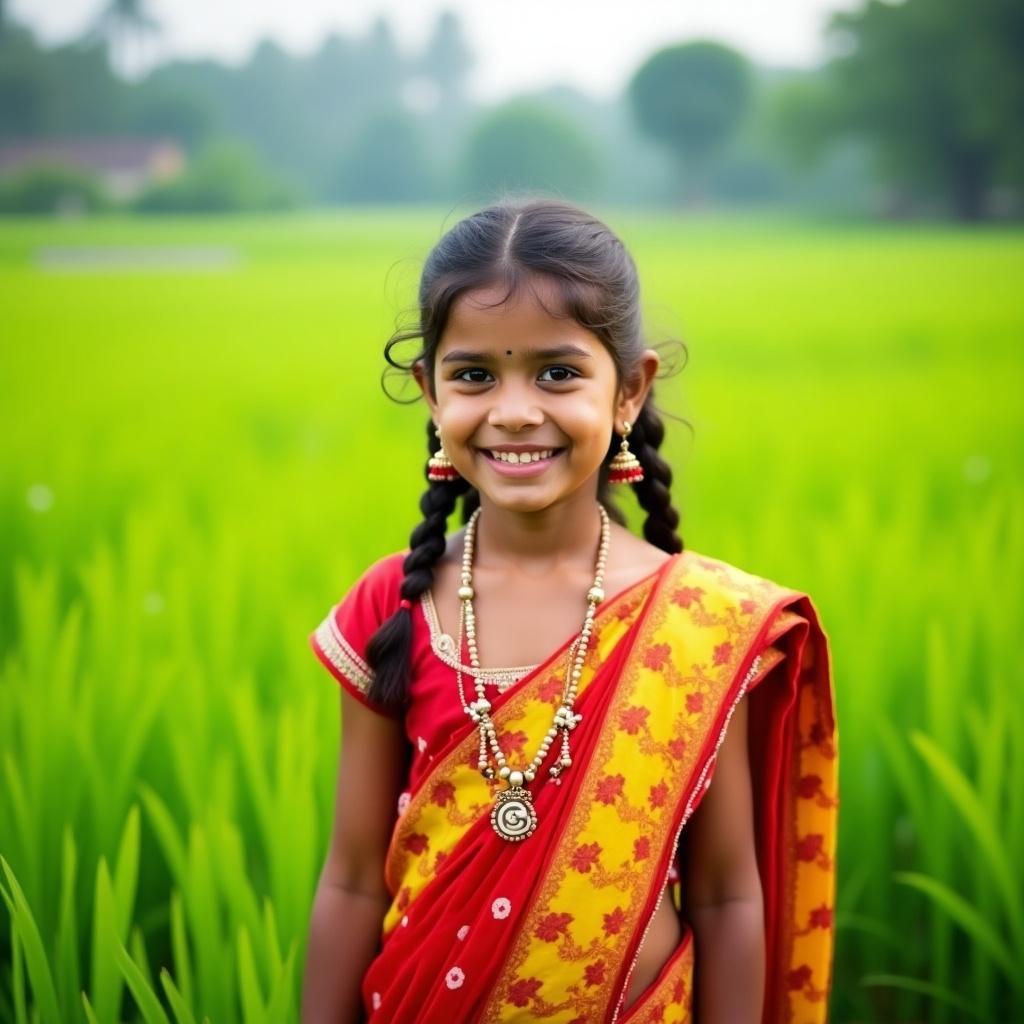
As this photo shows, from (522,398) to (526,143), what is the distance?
13.3 feet

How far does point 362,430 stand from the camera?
386 cm

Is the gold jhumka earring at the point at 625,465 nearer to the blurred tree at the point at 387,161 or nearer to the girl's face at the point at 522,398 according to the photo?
the girl's face at the point at 522,398

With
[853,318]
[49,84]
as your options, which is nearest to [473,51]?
[49,84]

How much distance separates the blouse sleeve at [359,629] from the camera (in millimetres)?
1275

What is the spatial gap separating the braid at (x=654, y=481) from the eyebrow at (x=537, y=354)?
0.71ft

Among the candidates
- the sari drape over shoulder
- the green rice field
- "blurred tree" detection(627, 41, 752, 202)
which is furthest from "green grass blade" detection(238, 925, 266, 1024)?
"blurred tree" detection(627, 41, 752, 202)

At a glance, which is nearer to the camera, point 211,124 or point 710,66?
point 211,124

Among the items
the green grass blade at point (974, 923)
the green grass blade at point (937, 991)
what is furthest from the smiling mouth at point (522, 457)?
the green grass blade at point (937, 991)

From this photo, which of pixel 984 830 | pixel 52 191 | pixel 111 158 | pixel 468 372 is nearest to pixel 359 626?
pixel 468 372

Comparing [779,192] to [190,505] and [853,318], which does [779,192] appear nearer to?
[853,318]

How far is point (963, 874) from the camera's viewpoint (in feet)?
6.20

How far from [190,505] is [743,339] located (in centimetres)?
297

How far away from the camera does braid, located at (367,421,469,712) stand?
4.06 ft

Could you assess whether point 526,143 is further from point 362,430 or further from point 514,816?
point 514,816
